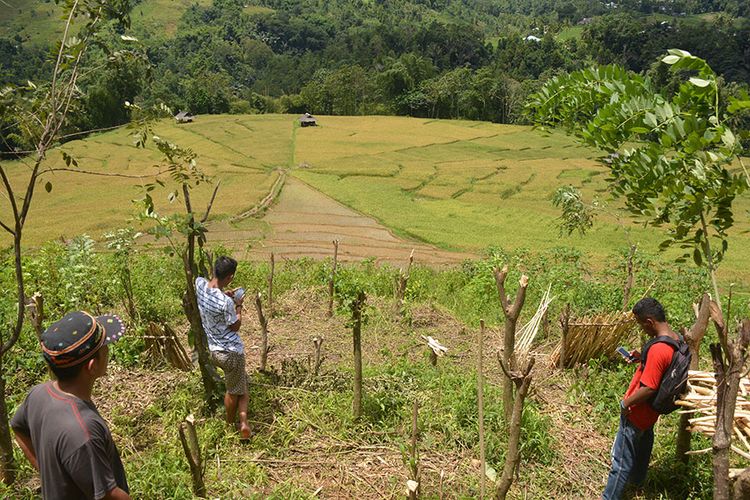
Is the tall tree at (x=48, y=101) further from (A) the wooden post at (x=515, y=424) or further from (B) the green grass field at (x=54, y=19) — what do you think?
(B) the green grass field at (x=54, y=19)

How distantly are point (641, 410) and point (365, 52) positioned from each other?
87873 mm

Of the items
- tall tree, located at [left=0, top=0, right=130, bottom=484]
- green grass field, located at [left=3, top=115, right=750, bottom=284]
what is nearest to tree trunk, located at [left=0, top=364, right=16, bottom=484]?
tall tree, located at [left=0, top=0, right=130, bottom=484]

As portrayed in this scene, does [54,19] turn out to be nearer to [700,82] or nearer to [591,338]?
[591,338]

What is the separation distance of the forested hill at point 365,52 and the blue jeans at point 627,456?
463cm

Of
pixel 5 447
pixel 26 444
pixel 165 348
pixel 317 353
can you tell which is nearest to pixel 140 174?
pixel 165 348

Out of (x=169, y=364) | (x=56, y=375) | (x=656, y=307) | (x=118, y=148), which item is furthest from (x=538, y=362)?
(x=118, y=148)

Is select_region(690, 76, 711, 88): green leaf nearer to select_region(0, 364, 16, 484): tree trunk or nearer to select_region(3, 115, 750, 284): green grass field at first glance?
select_region(0, 364, 16, 484): tree trunk

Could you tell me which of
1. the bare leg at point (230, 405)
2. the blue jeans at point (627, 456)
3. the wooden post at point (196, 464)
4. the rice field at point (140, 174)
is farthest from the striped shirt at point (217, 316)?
the rice field at point (140, 174)

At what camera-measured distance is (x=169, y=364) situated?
5.81 metres

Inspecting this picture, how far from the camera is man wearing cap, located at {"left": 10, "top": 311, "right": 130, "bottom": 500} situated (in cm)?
242

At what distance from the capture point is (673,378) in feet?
12.3

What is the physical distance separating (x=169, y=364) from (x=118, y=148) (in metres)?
38.3

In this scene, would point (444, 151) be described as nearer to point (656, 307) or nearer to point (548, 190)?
point (548, 190)

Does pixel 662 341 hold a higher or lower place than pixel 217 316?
higher
